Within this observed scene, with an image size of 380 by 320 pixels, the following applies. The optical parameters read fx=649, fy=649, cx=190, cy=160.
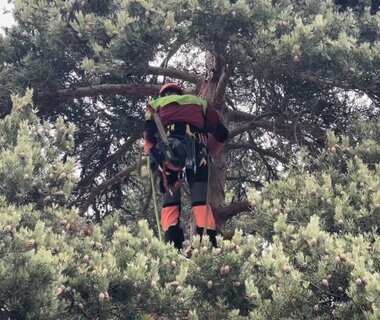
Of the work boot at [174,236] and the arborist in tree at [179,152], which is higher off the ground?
the arborist in tree at [179,152]

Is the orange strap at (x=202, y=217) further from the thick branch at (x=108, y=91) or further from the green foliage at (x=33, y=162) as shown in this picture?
the thick branch at (x=108, y=91)

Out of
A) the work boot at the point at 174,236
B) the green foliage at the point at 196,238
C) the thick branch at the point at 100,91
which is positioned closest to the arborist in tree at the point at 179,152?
the work boot at the point at 174,236

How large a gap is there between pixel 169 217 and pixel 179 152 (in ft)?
2.58

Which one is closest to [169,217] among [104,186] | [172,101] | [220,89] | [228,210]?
[228,210]

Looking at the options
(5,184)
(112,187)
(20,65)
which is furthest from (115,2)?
(5,184)

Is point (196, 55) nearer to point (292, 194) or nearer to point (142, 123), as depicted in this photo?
point (142, 123)

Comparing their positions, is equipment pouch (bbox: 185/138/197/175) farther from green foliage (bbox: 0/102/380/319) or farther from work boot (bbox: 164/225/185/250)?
green foliage (bbox: 0/102/380/319)

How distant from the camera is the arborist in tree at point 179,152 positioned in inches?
303

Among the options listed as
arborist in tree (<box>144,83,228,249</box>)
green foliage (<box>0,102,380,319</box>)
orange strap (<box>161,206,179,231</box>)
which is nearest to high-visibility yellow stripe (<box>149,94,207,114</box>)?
arborist in tree (<box>144,83,228,249</box>)

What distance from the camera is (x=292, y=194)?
6.36m

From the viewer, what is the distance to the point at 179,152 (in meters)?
7.80

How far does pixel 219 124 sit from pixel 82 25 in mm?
2091

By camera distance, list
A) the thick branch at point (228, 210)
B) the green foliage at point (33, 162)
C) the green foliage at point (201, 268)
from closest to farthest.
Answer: the green foliage at point (201, 268) < the green foliage at point (33, 162) < the thick branch at point (228, 210)

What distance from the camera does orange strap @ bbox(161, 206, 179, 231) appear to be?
A: 303 inches
